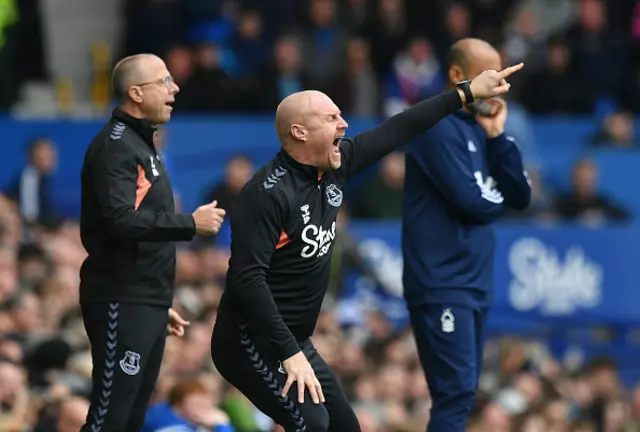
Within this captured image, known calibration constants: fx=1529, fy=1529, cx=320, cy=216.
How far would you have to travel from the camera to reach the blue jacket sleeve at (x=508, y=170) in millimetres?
8273

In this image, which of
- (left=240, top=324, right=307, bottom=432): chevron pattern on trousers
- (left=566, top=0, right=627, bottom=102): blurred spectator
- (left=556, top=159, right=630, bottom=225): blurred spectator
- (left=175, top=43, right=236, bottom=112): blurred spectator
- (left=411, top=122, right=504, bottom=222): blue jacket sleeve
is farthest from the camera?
(left=566, top=0, right=627, bottom=102): blurred spectator

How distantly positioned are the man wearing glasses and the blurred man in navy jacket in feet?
4.28

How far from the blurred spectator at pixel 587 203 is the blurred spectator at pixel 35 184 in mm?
5660

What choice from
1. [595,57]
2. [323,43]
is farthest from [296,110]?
[595,57]

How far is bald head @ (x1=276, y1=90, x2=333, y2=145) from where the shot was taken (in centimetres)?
713

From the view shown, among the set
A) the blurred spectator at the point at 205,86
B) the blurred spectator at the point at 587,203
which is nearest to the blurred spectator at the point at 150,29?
the blurred spectator at the point at 205,86

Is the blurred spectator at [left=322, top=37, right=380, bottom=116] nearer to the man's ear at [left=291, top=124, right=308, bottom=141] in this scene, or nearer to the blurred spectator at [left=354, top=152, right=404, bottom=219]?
the blurred spectator at [left=354, top=152, right=404, bottom=219]

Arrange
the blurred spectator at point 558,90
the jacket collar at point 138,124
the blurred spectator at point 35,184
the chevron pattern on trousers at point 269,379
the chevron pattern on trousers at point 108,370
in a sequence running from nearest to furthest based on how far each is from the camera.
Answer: the chevron pattern on trousers at point 269,379
the chevron pattern on trousers at point 108,370
the jacket collar at point 138,124
the blurred spectator at point 35,184
the blurred spectator at point 558,90

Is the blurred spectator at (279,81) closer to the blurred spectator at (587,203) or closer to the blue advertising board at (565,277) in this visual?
the blue advertising board at (565,277)

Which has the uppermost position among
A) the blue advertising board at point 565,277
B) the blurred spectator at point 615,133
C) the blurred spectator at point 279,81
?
the blurred spectator at point 279,81

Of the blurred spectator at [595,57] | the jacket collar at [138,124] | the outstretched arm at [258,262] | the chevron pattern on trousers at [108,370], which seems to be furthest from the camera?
the blurred spectator at [595,57]

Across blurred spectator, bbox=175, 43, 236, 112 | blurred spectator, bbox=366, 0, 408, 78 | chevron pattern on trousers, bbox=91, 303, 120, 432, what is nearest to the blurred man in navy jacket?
chevron pattern on trousers, bbox=91, 303, 120, 432

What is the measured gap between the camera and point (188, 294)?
13422mm

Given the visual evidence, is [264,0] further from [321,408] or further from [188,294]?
[321,408]
